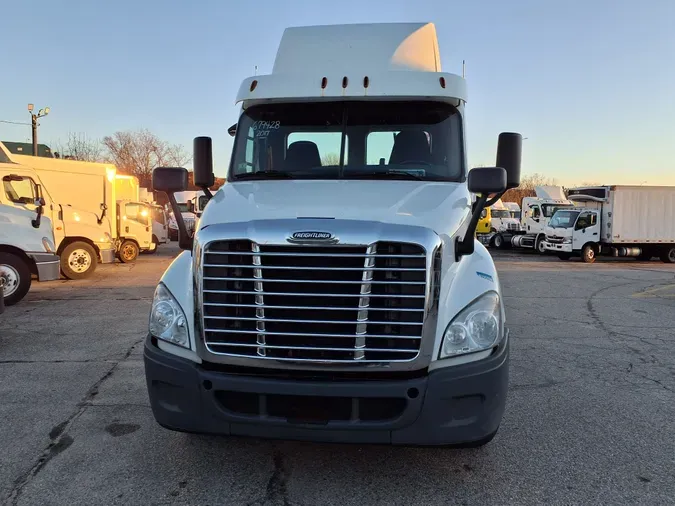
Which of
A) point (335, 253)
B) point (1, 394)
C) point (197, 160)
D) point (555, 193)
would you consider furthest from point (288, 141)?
point (555, 193)

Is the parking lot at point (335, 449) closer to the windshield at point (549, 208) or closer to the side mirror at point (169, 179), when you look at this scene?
the side mirror at point (169, 179)

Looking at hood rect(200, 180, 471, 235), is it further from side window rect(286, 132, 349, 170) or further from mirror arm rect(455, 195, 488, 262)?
side window rect(286, 132, 349, 170)

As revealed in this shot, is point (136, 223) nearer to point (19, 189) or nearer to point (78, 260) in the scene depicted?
point (78, 260)

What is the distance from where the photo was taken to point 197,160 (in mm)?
4688

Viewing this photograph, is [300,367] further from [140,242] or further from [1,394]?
[140,242]

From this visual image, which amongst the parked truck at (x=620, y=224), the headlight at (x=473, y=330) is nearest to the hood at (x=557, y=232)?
the parked truck at (x=620, y=224)

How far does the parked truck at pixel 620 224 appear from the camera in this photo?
2209 centimetres

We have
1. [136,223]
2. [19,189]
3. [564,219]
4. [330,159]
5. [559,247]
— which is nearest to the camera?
[330,159]

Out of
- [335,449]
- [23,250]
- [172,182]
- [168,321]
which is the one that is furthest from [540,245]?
[168,321]

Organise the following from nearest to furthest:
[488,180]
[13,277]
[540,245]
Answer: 1. [488,180]
2. [13,277]
3. [540,245]

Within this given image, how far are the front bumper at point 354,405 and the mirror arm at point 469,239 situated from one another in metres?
0.65

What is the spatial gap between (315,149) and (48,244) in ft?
27.0

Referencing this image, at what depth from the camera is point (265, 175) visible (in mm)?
4289

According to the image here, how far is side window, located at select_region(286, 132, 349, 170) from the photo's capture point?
4289 mm
